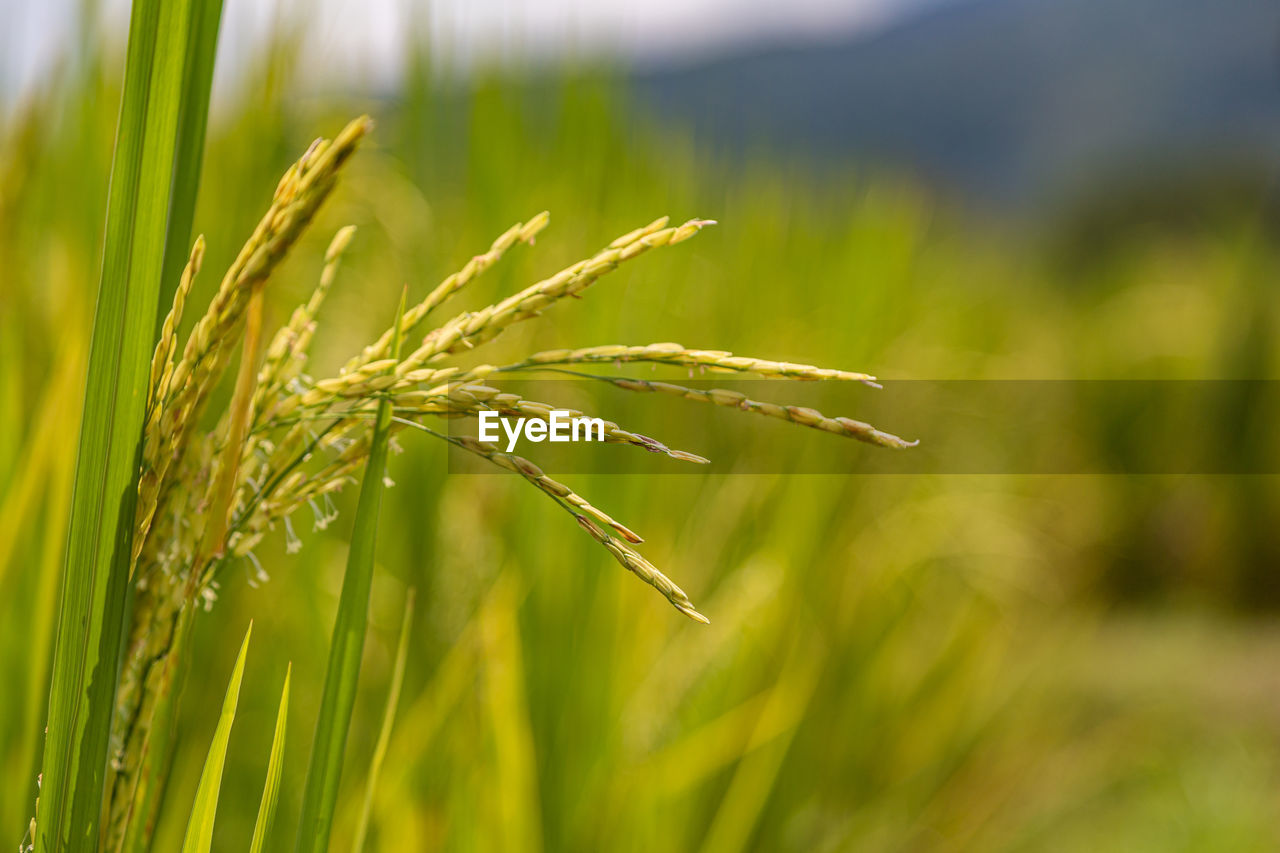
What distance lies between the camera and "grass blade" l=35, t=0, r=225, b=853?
201 millimetres

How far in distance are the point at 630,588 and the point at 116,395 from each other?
0.67 m

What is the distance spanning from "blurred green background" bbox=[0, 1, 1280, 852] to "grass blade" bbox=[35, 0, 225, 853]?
0.18 meters

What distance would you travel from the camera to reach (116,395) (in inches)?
8.0

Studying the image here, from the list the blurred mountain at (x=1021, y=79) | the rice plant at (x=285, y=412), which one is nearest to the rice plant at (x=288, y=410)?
the rice plant at (x=285, y=412)

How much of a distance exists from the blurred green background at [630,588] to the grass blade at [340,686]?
0.64 feet

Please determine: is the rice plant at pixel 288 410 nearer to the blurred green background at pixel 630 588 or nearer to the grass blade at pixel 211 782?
the grass blade at pixel 211 782

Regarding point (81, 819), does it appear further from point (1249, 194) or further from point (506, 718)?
point (1249, 194)

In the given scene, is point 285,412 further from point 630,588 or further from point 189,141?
point 630,588

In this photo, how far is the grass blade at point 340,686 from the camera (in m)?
0.24

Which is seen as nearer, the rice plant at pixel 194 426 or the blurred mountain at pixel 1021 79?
the rice plant at pixel 194 426

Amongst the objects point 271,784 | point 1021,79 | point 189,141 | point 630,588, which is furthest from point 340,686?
point 1021,79

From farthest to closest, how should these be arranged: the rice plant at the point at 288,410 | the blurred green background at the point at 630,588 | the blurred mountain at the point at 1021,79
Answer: the blurred mountain at the point at 1021,79 → the blurred green background at the point at 630,588 → the rice plant at the point at 288,410

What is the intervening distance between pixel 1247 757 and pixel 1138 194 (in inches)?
346

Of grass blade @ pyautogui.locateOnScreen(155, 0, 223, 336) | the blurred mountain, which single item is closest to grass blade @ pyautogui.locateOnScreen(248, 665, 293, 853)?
grass blade @ pyautogui.locateOnScreen(155, 0, 223, 336)
